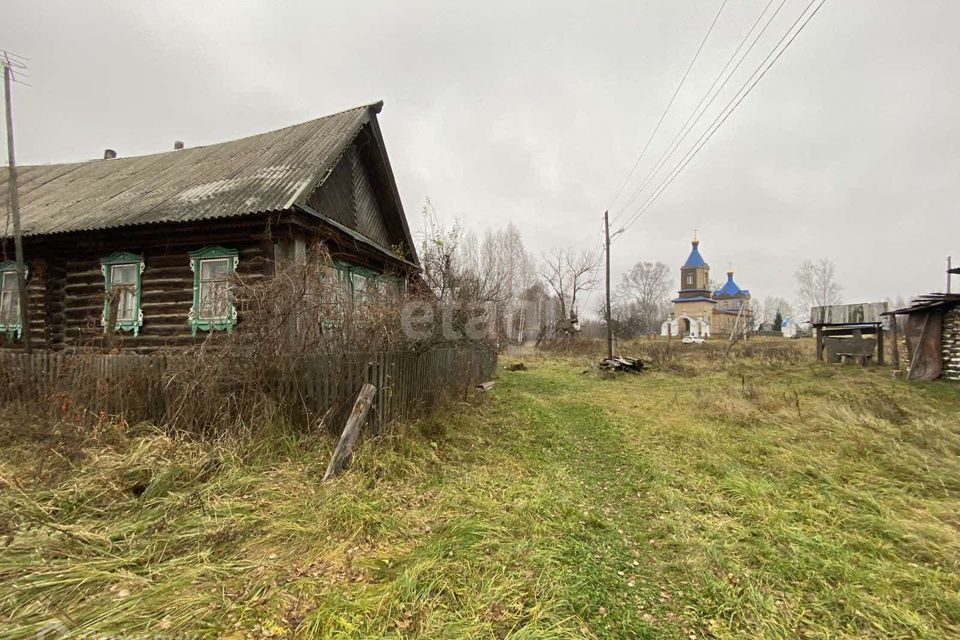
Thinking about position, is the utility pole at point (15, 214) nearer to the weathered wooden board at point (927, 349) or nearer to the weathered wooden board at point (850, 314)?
the weathered wooden board at point (927, 349)

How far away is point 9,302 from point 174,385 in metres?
9.81

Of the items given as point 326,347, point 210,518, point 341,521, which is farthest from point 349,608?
point 326,347

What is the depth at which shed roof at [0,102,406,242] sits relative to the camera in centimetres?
900

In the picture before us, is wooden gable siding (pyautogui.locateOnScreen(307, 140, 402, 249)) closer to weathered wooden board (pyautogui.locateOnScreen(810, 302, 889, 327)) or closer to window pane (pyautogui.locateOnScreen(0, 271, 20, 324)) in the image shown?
window pane (pyautogui.locateOnScreen(0, 271, 20, 324))

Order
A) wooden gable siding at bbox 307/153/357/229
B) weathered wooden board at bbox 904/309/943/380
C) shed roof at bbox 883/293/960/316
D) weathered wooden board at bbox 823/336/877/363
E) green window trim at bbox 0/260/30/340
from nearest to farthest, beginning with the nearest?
wooden gable siding at bbox 307/153/357/229 → green window trim at bbox 0/260/30/340 → shed roof at bbox 883/293/960/316 → weathered wooden board at bbox 904/309/943/380 → weathered wooden board at bbox 823/336/877/363

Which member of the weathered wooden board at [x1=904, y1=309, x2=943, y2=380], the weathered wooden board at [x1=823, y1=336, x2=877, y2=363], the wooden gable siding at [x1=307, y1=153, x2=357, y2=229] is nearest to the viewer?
the wooden gable siding at [x1=307, y1=153, x2=357, y2=229]

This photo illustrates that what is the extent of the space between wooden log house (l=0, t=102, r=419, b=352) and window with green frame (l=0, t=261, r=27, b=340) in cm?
3

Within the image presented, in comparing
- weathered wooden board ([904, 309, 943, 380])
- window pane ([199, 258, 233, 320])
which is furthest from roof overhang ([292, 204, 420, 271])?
weathered wooden board ([904, 309, 943, 380])

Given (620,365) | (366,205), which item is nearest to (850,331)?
(620,365)

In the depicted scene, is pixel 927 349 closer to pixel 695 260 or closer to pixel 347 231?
pixel 347 231

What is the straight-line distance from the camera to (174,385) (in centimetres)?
564

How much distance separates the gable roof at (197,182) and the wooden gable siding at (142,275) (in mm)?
414

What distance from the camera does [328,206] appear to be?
10.2 meters

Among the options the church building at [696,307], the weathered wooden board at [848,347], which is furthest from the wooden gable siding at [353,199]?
the church building at [696,307]
